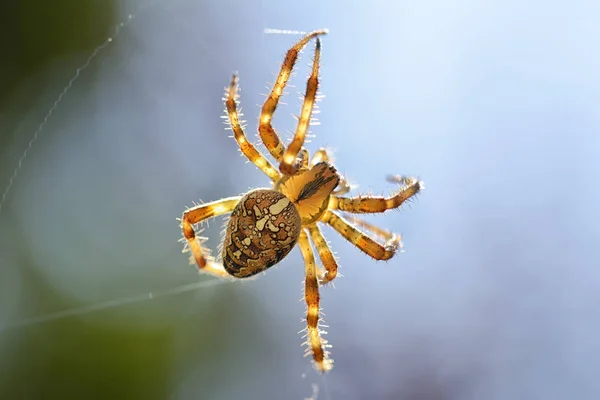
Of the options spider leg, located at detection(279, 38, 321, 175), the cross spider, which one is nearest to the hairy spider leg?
the cross spider

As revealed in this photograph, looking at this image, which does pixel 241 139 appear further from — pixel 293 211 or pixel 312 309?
pixel 312 309

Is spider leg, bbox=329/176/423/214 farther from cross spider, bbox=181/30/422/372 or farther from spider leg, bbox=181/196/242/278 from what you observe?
spider leg, bbox=181/196/242/278

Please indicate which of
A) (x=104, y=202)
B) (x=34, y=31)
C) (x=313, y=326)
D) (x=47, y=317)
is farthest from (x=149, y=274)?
(x=313, y=326)

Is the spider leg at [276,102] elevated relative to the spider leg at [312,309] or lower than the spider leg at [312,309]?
elevated

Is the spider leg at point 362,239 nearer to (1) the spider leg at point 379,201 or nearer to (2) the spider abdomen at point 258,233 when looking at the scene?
(1) the spider leg at point 379,201

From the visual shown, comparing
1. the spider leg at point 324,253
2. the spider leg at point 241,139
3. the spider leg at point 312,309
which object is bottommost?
the spider leg at point 312,309

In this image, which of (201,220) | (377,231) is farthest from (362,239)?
(201,220)

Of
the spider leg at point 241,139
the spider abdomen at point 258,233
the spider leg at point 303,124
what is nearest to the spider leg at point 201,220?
the spider leg at point 241,139
